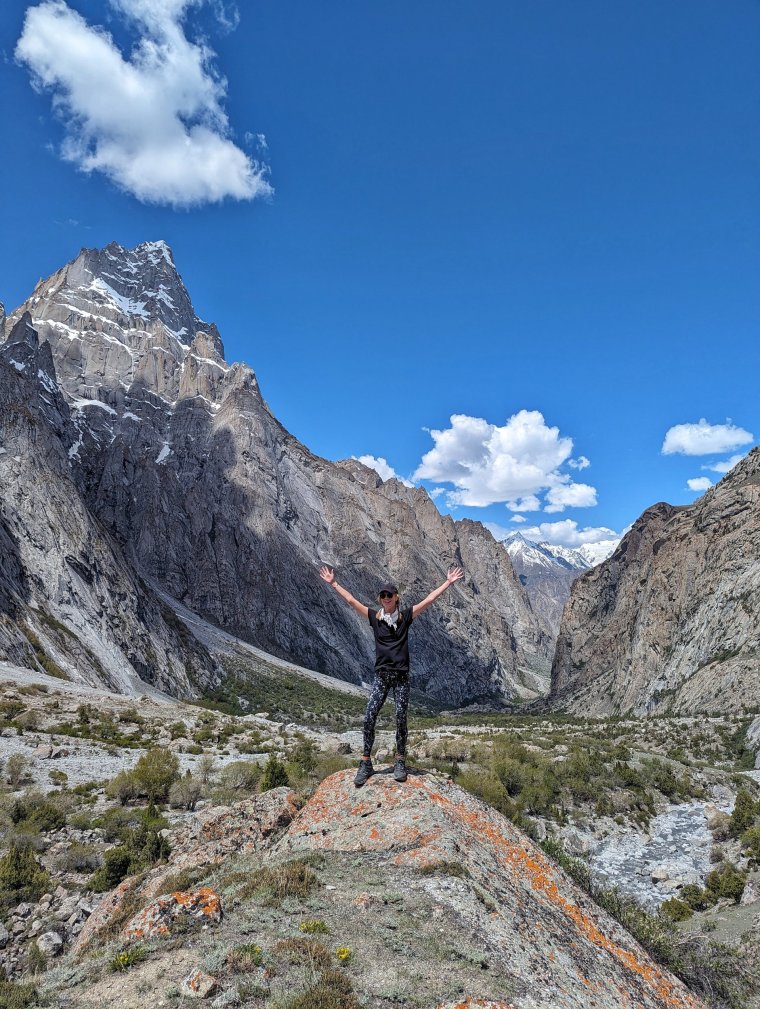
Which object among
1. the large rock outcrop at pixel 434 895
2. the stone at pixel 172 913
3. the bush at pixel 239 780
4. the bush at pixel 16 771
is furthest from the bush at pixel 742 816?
the bush at pixel 16 771

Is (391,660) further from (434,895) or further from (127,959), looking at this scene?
(127,959)

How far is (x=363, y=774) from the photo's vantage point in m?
8.76

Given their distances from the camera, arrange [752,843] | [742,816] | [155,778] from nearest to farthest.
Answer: [155,778], [752,843], [742,816]

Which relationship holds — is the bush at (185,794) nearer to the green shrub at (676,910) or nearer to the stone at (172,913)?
the stone at (172,913)

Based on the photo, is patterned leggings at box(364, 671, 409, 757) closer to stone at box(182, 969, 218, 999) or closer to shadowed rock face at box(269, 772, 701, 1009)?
shadowed rock face at box(269, 772, 701, 1009)

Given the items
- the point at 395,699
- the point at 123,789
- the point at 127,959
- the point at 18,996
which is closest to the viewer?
the point at 18,996

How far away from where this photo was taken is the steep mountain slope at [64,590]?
53.0 m

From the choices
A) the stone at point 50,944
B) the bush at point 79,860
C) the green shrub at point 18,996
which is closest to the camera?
the green shrub at point 18,996

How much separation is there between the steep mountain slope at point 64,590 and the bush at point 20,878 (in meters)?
39.4

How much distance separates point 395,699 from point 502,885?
3.01m

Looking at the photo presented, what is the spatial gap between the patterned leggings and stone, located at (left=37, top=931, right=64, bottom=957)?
18.5 feet

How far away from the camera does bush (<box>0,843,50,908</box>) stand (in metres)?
10.3

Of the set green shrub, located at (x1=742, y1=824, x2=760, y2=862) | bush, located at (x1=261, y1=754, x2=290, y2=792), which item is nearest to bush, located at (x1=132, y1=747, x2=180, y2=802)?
bush, located at (x1=261, y1=754, x2=290, y2=792)

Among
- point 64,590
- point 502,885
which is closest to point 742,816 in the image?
point 502,885
